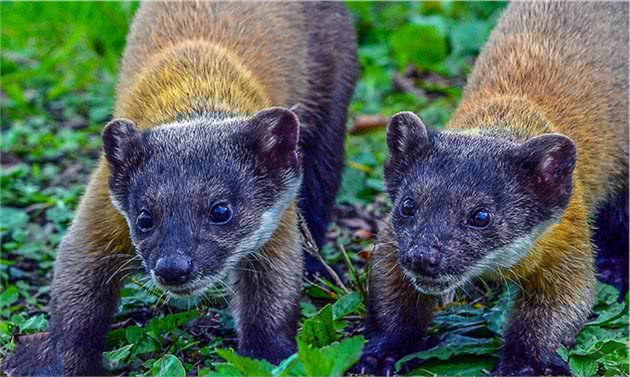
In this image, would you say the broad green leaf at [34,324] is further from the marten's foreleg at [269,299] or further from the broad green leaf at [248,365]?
the broad green leaf at [248,365]

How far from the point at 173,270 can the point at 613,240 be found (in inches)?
150

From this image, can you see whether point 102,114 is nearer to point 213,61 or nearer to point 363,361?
point 213,61

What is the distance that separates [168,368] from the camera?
272 inches

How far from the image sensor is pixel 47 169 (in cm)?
1100

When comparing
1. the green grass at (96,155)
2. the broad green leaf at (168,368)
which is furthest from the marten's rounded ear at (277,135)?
the broad green leaf at (168,368)

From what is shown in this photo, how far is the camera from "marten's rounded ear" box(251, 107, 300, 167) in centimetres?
742

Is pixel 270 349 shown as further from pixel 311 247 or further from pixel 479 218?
pixel 479 218

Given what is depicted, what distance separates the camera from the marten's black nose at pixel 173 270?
6715mm

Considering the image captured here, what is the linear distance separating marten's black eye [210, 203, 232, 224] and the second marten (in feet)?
3.08

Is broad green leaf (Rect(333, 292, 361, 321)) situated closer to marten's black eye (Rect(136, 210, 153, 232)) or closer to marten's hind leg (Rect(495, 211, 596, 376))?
marten's hind leg (Rect(495, 211, 596, 376))

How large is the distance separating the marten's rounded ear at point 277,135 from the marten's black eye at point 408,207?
0.80m

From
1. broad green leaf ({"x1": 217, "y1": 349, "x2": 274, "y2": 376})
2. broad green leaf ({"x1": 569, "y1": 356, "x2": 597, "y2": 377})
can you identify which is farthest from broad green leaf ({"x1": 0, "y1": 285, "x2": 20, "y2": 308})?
broad green leaf ({"x1": 569, "y1": 356, "x2": 597, "y2": 377})

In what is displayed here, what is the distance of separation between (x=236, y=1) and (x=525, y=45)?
2.14 m

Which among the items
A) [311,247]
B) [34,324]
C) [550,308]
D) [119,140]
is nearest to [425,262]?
[550,308]
